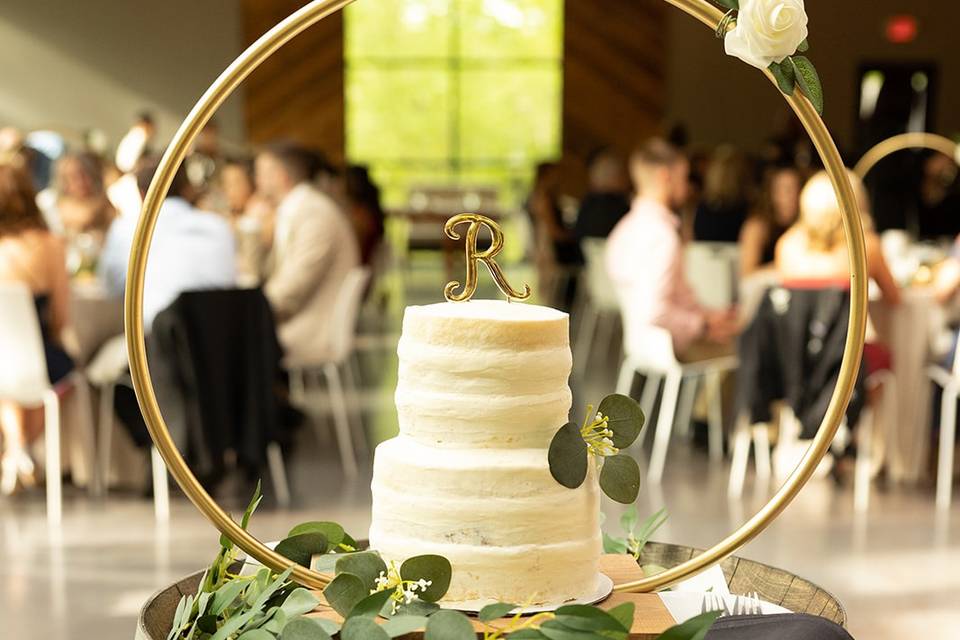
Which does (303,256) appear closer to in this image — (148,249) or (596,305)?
(596,305)

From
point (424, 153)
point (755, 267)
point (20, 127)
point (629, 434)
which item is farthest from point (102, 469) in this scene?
point (424, 153)

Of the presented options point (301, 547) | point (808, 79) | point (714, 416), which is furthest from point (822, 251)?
point (301, 547)

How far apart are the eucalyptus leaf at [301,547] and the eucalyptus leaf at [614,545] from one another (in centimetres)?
43

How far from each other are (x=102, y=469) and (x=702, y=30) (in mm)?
11463

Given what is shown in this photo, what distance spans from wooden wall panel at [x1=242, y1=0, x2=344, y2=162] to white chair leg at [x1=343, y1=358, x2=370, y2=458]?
7.64 m

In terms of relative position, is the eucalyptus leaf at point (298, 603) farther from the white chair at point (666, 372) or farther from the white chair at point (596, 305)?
the white chair at point (596, 305)

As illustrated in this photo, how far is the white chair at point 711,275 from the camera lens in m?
5.87

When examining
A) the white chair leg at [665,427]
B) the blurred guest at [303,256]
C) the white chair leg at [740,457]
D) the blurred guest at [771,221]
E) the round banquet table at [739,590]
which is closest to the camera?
the round banquet table at [739,590]

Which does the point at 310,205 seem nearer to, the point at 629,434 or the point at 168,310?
the point at 168,310

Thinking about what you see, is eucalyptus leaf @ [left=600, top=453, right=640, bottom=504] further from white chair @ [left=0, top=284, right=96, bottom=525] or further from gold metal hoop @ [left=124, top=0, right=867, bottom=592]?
white chair @ [left=0, top=284, right=96, bottom=525]

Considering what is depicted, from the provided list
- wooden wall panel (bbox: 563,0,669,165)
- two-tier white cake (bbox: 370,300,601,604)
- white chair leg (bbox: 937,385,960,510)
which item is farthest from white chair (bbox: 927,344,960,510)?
wooden wall panel (bbox: 563,0,669,165)

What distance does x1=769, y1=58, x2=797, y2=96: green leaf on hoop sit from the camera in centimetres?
112

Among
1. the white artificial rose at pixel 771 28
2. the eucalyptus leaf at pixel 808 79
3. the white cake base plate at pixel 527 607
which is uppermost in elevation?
the white artificial rose at pixel 771 28

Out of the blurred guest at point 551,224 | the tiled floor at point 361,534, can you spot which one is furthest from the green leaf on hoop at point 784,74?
the blurred guest at point 551,224
